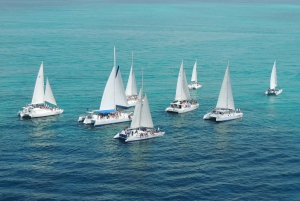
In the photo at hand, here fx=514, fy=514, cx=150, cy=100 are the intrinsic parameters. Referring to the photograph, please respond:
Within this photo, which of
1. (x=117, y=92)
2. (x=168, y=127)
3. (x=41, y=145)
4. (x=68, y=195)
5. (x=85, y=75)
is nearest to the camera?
(x=68, y=195)

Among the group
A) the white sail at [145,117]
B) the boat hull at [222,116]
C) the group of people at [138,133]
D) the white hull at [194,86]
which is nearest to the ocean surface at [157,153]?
the boat hull at [222,116]

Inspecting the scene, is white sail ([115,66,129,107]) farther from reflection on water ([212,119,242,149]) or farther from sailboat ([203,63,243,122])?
reflection on water ([212,119,242,149])

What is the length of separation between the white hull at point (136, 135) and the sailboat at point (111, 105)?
40.3ft

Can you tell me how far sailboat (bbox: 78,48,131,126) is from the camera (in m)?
124

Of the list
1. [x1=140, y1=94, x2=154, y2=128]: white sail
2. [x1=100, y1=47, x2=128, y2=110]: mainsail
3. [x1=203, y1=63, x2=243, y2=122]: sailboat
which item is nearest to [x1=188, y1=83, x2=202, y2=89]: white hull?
[x1=203, y1=63, x2=243, y2=122]: sailboat

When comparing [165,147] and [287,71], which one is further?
[287,71]

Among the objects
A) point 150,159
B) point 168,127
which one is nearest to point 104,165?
point 150,159

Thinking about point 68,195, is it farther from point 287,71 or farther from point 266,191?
point 287,71

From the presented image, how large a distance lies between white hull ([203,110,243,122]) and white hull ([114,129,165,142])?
18658 mm

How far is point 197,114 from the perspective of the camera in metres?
134

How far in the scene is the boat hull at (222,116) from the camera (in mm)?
127438

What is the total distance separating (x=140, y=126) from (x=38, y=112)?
29.8 metres

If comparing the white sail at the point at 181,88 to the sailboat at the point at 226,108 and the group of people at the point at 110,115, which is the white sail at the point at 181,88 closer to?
the sailboat at the point at 226,108

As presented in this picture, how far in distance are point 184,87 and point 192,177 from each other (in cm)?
5238
